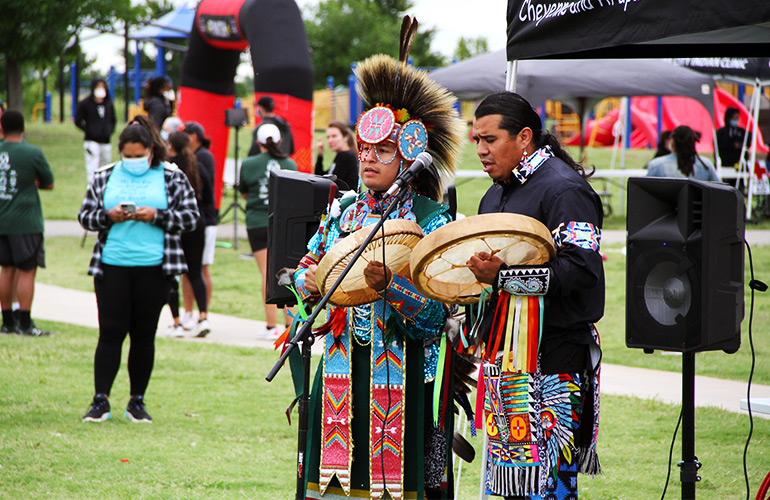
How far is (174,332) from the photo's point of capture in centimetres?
869

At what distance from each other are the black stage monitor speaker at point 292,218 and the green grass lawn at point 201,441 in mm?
1373

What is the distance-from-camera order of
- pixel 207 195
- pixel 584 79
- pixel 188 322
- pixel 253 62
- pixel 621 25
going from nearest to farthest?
pixel 621 25 < pixel 207 195 < pixel 188 322 < pixel 584 79 < pixel 253 62

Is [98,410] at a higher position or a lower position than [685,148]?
lower

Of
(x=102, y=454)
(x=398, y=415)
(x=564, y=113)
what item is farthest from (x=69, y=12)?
(x=398, y=415)

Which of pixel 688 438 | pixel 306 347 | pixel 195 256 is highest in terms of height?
pixel 306 347

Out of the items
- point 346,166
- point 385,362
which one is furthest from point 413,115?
point 346,166

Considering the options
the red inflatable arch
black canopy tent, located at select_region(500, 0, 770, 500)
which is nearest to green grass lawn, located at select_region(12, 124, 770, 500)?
black canopy tent, located at select_region(500, 0, 770, 500)

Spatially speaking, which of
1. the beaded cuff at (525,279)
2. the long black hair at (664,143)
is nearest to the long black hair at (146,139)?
the beaded cuff at (525,279)

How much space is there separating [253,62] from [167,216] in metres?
7.38

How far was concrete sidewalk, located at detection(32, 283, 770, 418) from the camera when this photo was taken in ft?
21.5

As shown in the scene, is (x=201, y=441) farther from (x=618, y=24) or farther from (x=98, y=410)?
(x=618, y=24)

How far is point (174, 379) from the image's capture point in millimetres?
7098

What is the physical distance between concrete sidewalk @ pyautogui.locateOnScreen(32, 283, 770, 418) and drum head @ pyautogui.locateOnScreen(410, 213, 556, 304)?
1.75m

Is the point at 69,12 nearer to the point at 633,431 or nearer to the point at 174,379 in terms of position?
the point at 174,379
